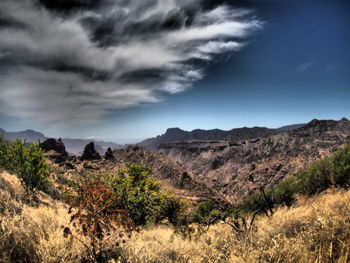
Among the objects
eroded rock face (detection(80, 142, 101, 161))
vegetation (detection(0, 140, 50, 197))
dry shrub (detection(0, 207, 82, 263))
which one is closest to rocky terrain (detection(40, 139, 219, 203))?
eroded rock face (detection(80, 142, 101, 161))

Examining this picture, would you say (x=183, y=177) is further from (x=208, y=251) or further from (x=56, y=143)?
(x=208, y=251)

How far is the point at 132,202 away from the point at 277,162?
503 ft

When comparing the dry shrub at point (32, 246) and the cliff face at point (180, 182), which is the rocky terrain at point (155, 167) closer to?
the cliff face at point (180, 182)

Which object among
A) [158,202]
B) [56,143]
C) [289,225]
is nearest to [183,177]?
[56,143]

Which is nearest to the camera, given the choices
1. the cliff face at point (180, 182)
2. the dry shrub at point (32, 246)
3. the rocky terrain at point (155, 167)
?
the dry shrub at point (32, 246)

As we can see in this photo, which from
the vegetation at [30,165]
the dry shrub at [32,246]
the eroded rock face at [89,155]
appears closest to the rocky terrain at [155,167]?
the eroded rock face at [89,155]

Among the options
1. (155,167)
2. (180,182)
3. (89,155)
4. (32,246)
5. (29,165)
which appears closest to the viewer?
(32,246)

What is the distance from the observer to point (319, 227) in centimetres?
388

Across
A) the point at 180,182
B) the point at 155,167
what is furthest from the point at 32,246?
the point at 155,167

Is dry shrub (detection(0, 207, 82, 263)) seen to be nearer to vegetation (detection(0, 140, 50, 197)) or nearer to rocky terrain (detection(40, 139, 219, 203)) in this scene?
vegetation (detection(0, 140, 50, 197))

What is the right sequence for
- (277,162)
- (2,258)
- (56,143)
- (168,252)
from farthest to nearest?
1. (56,143)
2. (277,162)
3. (168,252)
4. (2,258)

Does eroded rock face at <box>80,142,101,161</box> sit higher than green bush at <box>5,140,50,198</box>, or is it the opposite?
green bush at <box>5,140,50,198</box>

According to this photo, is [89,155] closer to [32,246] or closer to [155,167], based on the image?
[155,167]

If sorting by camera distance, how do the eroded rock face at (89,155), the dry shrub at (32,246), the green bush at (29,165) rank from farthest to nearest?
1. the eroded rock face at (89,155)
2. the green bush at (29,165)
3. the dry shrub at (32,246)
